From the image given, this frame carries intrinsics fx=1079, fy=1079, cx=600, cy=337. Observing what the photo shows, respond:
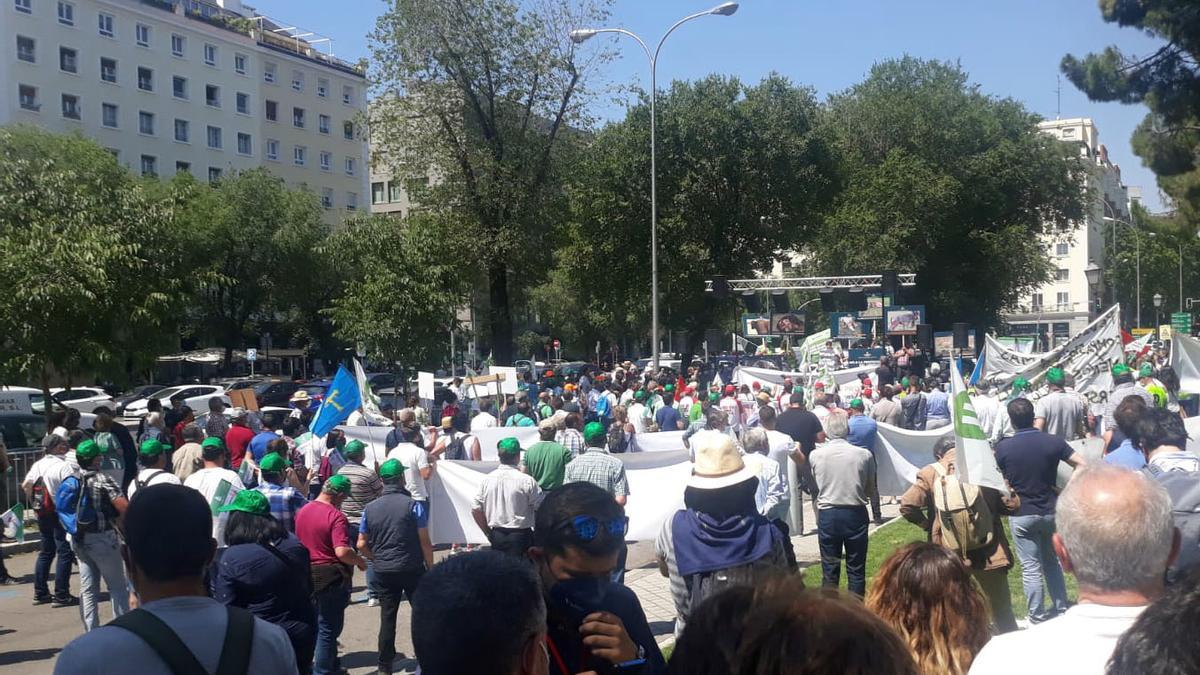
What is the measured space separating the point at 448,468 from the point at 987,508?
20.8 feet

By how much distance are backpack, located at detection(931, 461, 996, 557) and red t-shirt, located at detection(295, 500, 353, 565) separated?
4.01 m

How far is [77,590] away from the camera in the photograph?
11727 mm

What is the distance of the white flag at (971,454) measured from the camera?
6199 mm

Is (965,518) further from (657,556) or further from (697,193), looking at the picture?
(697,193)

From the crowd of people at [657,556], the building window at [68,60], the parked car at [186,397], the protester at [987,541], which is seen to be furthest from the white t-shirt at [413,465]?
the building window at [68,60]

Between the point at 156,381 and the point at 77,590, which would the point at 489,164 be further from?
the point at 156,381

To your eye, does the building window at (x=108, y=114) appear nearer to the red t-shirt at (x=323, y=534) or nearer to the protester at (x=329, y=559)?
the protester at (x=329, y=559)

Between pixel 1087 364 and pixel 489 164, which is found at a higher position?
pixel 489 164

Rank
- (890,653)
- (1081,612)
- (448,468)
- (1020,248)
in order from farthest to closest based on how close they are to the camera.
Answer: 1. (1020,248)
2. (448,468)
3. (1081,612)
4. (890,653)

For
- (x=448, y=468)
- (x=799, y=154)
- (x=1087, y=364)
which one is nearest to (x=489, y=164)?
(x=799, y=154)

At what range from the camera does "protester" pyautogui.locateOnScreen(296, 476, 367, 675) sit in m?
7.49

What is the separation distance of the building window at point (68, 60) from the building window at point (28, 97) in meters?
2.10

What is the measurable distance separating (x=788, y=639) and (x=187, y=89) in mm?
69837

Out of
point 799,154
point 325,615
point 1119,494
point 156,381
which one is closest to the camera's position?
point 1119,494
